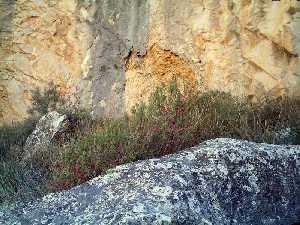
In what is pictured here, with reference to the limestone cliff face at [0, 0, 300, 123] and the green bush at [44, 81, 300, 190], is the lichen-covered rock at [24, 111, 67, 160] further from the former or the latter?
the limestone cliff face at [0, 0, 300, 123]

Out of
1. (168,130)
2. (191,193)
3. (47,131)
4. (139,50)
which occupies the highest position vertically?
(139,50)

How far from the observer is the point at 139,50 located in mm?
6930

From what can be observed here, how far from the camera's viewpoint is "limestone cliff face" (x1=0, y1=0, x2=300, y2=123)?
5696mm

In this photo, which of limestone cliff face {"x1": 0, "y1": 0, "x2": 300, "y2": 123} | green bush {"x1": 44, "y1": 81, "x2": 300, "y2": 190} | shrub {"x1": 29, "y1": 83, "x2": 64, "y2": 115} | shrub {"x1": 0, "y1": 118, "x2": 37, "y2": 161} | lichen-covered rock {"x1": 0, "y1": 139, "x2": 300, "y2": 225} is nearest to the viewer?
lichen-covered rock {"x1": 0, "y1": 139, "x2": 300, "y2": 225}

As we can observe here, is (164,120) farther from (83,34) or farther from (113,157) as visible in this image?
(83,34)

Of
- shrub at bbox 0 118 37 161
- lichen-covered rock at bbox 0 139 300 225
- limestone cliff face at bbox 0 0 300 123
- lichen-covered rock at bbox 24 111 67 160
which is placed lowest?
shrub at bbox 0 118 37 161

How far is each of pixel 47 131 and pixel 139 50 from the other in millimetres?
1997

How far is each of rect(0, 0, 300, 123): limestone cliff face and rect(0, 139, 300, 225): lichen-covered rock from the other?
2.29 m

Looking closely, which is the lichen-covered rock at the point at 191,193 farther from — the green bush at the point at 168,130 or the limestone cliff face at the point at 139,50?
the limestone cliff face at the point at 139,50

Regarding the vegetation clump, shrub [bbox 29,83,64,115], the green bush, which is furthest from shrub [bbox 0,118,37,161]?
the green bush

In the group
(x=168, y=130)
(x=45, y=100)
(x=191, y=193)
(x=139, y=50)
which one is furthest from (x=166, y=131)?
(x=45, y=100)

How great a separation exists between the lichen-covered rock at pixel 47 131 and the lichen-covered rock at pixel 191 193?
220cm

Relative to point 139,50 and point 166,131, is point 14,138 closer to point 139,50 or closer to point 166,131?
point 139,50

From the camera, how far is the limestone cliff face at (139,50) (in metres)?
5.70
